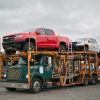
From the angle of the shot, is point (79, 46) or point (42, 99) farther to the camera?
point (79, 46)

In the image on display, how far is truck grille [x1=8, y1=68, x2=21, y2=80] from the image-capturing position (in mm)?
17934

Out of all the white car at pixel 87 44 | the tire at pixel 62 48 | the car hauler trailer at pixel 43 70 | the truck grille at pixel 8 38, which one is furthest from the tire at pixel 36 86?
→ the white car at pixel 87 44

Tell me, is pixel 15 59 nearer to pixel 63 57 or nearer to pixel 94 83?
pixel 63 57

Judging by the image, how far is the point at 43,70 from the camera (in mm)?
18734

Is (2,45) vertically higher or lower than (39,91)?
higher

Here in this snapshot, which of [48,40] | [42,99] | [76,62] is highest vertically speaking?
[48,40]

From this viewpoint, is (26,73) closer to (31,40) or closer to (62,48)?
(31,40)

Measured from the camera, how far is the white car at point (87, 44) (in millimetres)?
25625

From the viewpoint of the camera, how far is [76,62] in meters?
22.1

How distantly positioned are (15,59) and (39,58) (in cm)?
143

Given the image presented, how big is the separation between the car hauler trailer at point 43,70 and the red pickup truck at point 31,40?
56 centimetres

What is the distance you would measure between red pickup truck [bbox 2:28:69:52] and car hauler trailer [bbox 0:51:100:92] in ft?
1.84

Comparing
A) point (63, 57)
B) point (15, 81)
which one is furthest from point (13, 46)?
point (63, 57)

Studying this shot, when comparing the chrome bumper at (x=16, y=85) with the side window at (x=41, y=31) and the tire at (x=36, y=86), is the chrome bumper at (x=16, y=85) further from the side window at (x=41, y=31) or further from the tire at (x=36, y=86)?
the side window at (x=41, y=31)
